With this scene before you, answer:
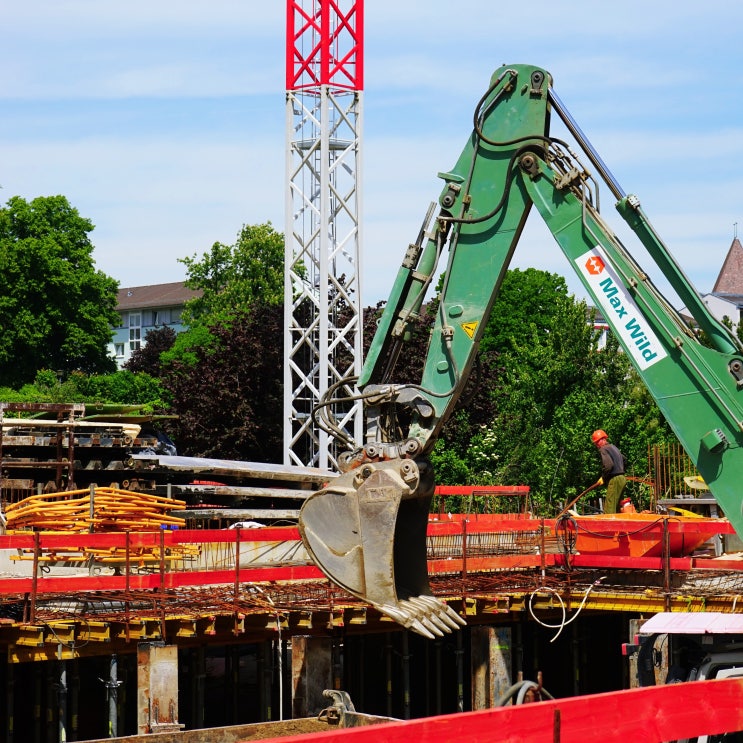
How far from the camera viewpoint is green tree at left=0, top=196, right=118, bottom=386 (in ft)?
197

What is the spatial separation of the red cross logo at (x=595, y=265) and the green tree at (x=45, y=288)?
5017 cm

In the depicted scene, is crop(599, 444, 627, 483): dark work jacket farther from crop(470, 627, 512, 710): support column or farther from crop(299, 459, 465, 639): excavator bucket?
crop(299, 459, 465, 639): excavator bucket

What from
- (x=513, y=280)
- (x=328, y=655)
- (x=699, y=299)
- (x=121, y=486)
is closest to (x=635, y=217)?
(x=699, y=299)

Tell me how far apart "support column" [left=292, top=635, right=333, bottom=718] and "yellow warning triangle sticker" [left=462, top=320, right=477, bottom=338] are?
4825mm

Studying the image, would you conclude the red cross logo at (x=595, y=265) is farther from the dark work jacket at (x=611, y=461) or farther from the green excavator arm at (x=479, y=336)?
the dark work jacket at (x=611, y=461)

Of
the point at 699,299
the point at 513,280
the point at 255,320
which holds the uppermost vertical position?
the point at 513,280

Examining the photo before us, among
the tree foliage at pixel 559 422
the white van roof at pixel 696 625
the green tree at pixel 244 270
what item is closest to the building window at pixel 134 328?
the green tree at pixel 244 270

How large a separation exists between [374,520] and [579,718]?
4637mm

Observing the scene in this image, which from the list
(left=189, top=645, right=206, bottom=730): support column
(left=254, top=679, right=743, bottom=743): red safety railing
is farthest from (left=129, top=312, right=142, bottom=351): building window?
(left=254, top=679, right=743, bottom=743): red safety railing

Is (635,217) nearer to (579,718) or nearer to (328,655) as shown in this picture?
(579,718)

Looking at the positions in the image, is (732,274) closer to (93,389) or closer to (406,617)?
(93,389)

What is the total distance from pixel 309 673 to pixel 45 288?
4810 cm

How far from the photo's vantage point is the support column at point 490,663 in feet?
59.5

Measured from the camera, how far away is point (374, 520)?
11.7 m
